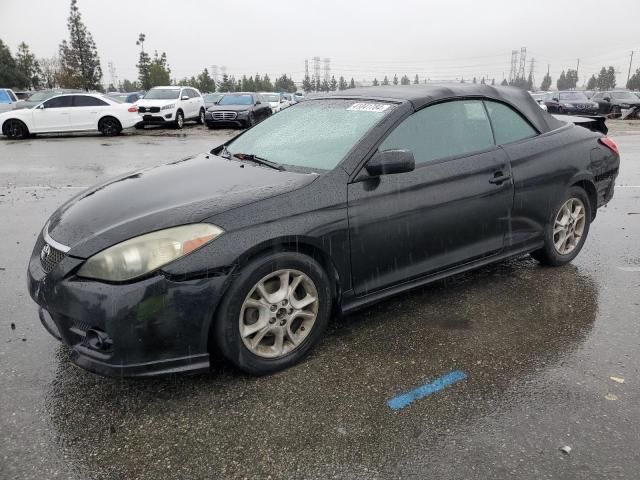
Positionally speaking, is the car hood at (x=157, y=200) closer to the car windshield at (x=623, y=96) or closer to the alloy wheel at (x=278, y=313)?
the alloy wheel at (x=278, y=313)

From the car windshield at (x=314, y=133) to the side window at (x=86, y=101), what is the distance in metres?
15.5

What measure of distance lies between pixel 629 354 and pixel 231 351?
233 centimetres

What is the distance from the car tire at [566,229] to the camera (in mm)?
4367

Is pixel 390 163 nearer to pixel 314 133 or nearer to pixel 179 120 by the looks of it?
pixel 314 133

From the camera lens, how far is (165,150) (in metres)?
13.8

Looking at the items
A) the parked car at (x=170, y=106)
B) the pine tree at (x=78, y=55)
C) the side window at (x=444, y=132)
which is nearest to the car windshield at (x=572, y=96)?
the parked car at (x=170, y=106)

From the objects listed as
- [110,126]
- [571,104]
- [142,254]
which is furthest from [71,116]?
[571,104]

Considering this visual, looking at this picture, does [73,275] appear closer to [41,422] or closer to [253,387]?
[41,422]

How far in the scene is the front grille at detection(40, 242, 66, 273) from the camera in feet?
8.89

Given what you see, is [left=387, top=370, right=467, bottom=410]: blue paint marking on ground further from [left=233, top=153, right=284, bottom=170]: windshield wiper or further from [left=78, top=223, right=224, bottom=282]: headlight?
[left=233, top=153, right=284, bottom=170]: windshield wiper

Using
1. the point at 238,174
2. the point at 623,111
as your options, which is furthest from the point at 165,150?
the point at 623,111

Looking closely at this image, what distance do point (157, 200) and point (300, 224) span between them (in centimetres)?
81

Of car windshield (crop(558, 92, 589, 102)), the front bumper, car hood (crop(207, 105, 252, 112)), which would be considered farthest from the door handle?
car windshield (crop(558, 92, 589, 102))

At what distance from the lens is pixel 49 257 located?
2797mm
